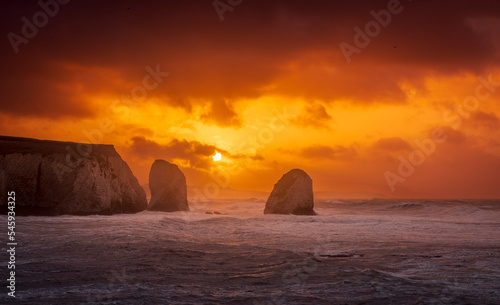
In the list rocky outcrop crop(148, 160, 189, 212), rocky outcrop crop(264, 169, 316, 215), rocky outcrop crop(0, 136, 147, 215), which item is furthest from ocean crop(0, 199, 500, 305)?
rocky outcrop crop(148, 160, 189, 212)

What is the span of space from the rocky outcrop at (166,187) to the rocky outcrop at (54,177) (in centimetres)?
716

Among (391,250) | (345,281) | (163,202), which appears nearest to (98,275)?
(345,281)

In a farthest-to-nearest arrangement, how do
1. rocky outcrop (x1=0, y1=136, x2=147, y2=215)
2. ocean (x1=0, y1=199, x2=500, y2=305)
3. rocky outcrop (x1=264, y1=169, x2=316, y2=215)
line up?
rocky outcrop (x1=264, y1=169, x2=316, y2=215) < rocky outcrop (x1=0, y1=136, x2=147, y2=215) < ocean (x1=0, y1=199, x2=500, y2=305)

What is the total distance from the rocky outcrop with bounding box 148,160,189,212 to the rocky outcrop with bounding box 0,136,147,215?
23.5 ft

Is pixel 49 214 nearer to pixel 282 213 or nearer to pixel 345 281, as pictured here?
pixel 282 213

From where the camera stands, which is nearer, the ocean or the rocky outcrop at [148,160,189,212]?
the ocean

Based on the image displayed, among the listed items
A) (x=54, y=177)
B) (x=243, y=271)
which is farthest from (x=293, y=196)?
(x=243, y=271)

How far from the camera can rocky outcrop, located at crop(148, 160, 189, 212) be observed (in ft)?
98.6

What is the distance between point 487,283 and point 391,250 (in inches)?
154

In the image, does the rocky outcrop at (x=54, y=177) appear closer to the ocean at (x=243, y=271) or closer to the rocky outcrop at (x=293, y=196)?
the ocean at (x=243, y=271)

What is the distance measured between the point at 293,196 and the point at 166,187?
10.3 metres

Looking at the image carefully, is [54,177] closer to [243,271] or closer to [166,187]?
[166,187]

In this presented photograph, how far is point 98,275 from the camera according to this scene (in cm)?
625

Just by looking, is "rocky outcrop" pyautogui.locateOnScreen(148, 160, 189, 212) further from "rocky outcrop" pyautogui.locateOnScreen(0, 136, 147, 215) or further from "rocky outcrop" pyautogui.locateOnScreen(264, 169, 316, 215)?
"rocky outcrop" pyautogui.locateOnScreen(264, 169, 316, 215)
